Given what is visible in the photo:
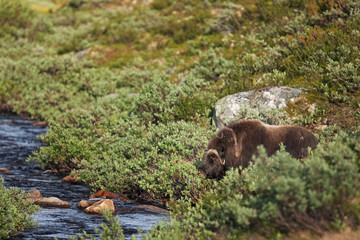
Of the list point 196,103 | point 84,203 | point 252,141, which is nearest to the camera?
point 252,141

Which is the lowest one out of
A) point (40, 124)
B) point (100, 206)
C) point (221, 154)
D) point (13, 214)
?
point (40, 124)

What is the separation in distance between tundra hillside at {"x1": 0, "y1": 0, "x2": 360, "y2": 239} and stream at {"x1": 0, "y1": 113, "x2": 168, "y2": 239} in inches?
24.0

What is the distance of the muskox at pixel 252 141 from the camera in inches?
328

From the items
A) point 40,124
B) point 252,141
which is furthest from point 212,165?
point 40,124

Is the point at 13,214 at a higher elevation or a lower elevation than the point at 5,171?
higher

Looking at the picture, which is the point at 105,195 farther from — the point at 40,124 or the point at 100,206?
the point at 40,124

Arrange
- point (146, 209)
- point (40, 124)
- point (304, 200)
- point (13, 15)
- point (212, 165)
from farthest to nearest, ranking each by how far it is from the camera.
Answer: point (13, 15) → point (40, 124) → point (146, 209) → point (212, 165) → point (304, 200)

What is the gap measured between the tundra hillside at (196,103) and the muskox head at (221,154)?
37 centimetres

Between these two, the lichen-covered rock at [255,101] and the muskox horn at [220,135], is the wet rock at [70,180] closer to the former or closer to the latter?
the lichen-covered rock at [255,101]

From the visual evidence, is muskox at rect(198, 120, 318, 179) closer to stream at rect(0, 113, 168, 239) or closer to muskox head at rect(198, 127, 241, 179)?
muskox head at rect(198, 127, 241, 179)

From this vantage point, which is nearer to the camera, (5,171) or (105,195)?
(105,195)

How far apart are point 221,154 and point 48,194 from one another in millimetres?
5589

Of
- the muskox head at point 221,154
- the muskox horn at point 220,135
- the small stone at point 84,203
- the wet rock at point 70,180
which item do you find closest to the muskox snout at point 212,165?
the muskox head at point 221,154

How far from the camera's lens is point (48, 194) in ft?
38.4
